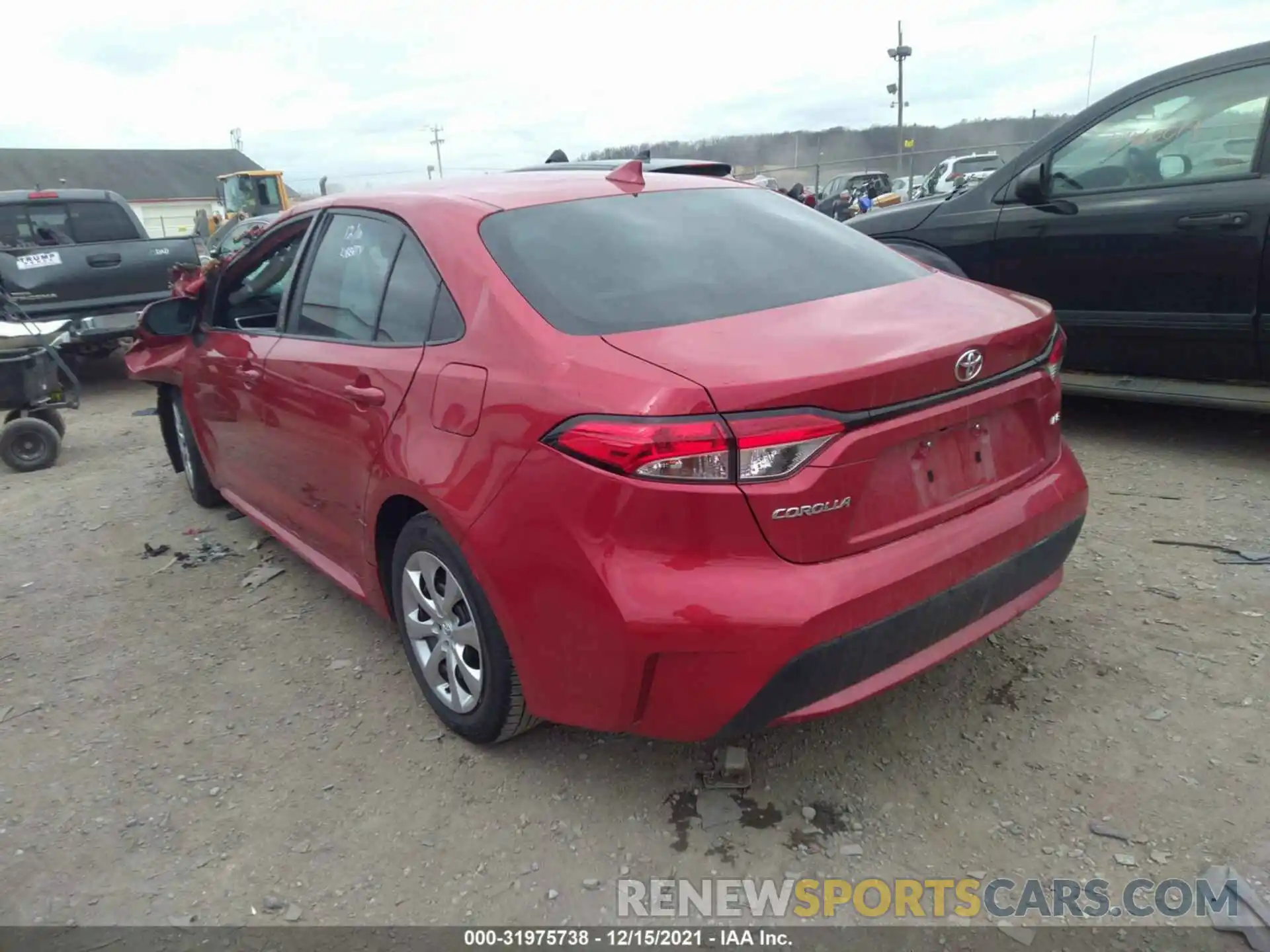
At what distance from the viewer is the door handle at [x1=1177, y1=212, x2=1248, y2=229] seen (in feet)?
14.0

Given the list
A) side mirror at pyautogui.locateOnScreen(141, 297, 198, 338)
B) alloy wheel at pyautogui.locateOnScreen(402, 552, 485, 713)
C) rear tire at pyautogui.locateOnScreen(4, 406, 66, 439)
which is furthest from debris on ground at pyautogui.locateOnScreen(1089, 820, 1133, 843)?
rear tire at pyautogui.locateOnScreen(4, 406, 66, 439)

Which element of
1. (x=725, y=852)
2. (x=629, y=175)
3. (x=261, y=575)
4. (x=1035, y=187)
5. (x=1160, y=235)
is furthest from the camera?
(x=1035, y=187)

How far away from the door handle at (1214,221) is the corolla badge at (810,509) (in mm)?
3353

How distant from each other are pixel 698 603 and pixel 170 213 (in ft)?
234

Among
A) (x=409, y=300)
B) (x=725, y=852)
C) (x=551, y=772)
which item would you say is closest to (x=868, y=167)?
(x=409, y=300)

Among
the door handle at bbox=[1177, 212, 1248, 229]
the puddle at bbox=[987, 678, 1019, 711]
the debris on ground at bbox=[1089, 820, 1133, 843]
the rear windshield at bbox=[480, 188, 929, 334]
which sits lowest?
the debris on ground at bbox=[1089, 820, 1133, 843]

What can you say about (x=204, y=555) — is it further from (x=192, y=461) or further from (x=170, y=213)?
(x=170, y=213)

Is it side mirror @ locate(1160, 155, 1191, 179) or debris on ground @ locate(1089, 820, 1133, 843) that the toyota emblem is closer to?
debris on ground @ locate(1089, 820, 1133, 843)

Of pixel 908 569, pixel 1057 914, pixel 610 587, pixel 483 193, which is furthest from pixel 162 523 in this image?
pixel 1057 914

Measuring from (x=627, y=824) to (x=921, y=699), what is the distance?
1.04m

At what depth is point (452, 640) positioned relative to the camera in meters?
2.73

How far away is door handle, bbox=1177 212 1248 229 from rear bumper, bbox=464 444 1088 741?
2.82m

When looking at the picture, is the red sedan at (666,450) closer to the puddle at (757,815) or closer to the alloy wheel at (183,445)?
the puddle at (757,815)

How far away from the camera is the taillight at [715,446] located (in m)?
2.00
